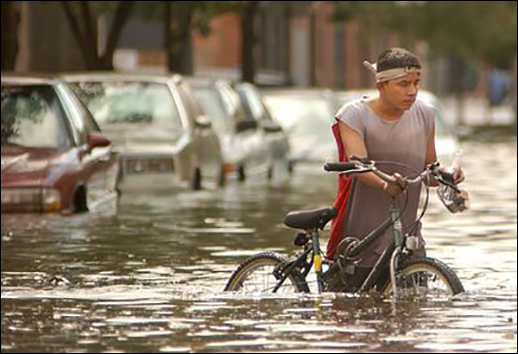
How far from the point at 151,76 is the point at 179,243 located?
22.8 ft

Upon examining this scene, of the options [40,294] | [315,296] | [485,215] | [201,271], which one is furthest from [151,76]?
[315,296]

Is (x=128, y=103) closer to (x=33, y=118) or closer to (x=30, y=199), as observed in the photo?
(x=33, y=118)

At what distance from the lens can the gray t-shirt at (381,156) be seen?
11312mm

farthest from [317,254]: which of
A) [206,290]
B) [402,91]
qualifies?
[206,290]

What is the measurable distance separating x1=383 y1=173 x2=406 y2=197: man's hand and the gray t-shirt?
37 centimetres

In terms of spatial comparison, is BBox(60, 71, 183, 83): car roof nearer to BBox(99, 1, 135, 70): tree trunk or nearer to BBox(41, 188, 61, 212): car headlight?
BBox(41, 188, 61, 212): car headlight

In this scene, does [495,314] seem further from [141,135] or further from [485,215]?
[141,135]

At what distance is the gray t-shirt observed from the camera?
37.1 feet

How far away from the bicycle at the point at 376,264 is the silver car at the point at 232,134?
1602 centimetres

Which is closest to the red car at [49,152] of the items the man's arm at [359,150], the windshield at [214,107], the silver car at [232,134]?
the man's arm at [359,150]

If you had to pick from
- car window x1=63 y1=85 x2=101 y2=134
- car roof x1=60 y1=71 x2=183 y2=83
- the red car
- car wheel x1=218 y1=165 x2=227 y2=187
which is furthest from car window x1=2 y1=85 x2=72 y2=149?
car wheel x1=218 y1=165 x2=227 y2=187

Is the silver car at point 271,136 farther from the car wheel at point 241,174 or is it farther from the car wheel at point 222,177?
the car wheel at point 222,177

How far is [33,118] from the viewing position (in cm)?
1931

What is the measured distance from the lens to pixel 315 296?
1134cm
